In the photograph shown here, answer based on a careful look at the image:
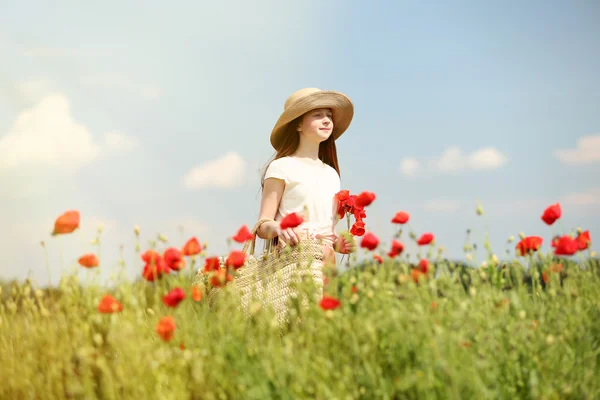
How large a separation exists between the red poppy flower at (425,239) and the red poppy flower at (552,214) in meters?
0.78

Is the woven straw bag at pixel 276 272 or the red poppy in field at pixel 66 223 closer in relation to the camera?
the red poppy in field at pixel 66 223

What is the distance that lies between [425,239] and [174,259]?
4.39ft

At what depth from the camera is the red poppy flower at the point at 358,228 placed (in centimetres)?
518

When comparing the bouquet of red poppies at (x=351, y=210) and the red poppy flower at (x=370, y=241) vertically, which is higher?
the bouquet of red poppies at (x=351, y=210)

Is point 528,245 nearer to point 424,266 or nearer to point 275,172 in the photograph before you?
point 424,266

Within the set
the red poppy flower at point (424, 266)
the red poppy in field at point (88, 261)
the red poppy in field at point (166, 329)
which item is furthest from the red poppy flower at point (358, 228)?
the red poppy in field at point (166, 329)

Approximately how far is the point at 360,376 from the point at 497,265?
1578 mm

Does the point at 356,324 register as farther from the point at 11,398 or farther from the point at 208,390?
the point at 11,398

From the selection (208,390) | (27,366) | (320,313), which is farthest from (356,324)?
(27,366)

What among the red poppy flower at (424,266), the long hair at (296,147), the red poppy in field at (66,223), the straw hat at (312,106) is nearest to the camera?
the red poppy flower at (424,266)

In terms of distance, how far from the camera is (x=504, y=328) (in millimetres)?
3463

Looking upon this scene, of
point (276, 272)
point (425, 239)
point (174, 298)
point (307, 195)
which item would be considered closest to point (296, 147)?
point (307, 195)

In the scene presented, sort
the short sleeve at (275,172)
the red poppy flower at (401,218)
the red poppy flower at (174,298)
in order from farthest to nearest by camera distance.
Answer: the short sleeve at (275,172) → the red poppy flower at (401,218) → the red poppy flower at (174,298)

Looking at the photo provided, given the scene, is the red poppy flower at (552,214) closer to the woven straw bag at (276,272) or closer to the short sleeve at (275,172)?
the woven straw bag at (276,272)
